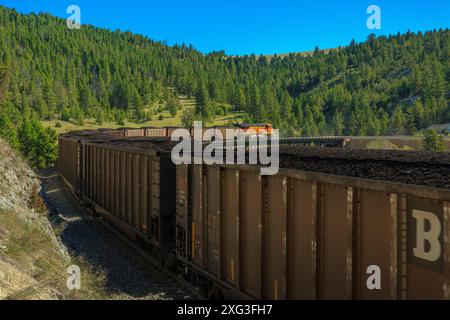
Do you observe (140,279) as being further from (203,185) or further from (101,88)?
(101,88)

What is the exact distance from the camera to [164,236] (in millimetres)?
12695

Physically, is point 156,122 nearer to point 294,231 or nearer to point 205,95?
point 205,95

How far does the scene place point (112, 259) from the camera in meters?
14.8

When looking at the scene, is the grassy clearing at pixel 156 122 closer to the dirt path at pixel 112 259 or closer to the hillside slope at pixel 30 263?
the dirt path at pixel 112 259

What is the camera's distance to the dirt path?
39.1 ft

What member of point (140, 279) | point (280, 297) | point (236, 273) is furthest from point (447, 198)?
point (140, 279)

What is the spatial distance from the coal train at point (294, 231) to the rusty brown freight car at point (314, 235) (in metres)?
0.01

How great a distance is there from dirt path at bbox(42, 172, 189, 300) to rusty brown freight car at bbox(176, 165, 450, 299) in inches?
77.7

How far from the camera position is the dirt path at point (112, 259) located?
1191 centimetres

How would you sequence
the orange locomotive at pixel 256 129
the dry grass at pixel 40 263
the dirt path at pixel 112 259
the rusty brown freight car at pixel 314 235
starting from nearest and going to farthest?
1. the rusty brown freight car at pixel 314 235
2. the dry grass at pixel 40 263
3. the dirt path at pixel 112 259
4. the orange locomotive at pixel 256 129

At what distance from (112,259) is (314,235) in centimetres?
1011

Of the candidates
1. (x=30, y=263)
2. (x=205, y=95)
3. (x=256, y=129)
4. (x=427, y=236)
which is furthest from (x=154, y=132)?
(x=205, y=95)

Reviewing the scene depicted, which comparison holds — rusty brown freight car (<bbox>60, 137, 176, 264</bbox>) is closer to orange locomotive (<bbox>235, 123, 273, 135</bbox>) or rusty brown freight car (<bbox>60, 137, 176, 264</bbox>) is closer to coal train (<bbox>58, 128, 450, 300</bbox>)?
coal train (<bbox>58, 128, 450, 300</bbox>)

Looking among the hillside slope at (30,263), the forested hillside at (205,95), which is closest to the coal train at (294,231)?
the hillside slope at (30,263)
